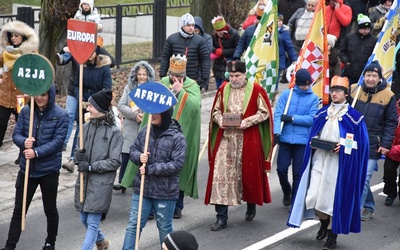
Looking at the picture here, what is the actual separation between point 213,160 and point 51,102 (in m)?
2.17

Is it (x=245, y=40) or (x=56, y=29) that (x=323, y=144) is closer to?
(x=245, y=40)

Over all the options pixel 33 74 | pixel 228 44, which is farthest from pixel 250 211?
pixel 228 44

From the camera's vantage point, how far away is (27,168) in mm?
9719

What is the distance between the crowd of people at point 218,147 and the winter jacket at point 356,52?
382 cm

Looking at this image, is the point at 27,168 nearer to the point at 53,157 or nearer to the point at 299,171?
the point at 53,157

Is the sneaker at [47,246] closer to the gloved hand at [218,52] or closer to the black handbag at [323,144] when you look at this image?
the black handbag at [323,144]

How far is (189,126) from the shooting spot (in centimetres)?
1134

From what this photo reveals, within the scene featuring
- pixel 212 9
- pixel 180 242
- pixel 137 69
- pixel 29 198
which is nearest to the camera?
pixel 180 242

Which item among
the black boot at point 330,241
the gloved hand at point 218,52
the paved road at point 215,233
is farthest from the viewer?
the gloved hand at point 218,52

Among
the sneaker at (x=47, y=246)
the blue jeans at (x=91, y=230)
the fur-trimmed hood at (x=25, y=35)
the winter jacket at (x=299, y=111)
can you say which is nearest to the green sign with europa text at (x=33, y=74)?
the blue jeans at (x=91, y=230)

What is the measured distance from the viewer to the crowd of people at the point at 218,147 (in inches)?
376

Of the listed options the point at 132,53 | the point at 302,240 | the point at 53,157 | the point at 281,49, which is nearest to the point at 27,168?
the point at 53,157

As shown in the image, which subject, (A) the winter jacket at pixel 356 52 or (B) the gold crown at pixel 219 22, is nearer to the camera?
(A) the winter jacket at pixel 356 52

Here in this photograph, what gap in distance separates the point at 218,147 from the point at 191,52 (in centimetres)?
408
